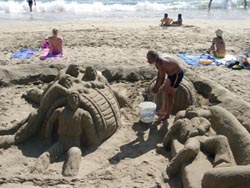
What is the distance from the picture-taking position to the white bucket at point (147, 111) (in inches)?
223

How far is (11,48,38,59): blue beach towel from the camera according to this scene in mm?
10176

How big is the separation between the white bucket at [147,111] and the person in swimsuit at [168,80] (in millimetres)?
147

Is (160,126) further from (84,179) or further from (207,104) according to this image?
(84,179)

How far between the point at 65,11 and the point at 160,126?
20307 millimetres

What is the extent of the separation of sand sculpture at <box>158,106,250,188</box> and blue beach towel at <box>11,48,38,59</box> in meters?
6.23

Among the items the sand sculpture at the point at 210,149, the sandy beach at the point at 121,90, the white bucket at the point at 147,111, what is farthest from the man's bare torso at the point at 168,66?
the sandy beach at the point at 121,90

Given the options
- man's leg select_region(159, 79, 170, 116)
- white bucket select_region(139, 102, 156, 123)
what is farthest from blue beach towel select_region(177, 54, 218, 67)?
white bucket select_region(139, 102, 156, 123)

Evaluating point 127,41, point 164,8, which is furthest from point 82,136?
point 164,8

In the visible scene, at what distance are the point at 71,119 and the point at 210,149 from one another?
71.9 inches

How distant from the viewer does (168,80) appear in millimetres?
5695

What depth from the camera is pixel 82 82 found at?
538 centimetres

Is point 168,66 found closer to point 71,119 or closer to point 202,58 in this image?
point 71,119

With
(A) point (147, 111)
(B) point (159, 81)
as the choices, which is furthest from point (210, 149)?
(B) point (159, 81)

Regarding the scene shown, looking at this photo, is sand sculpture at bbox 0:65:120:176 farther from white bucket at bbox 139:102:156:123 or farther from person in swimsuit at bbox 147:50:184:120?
person in swimsuit at bbox 147:50:184:120
